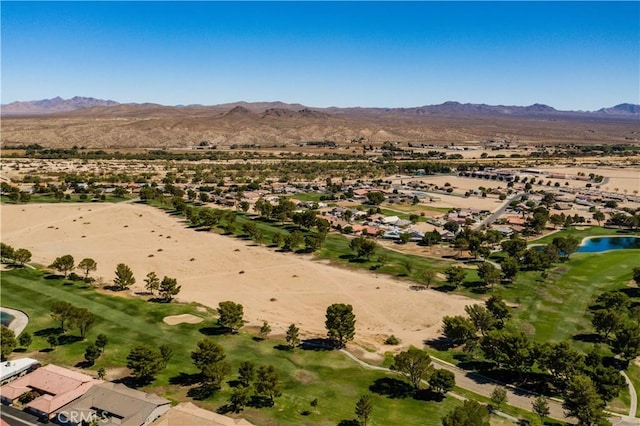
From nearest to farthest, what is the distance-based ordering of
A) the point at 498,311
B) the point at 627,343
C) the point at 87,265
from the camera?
the point at 627,343 → the point at 498,311 → the point at 87,265

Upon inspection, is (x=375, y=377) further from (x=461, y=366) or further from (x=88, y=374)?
(x=88, y=374)

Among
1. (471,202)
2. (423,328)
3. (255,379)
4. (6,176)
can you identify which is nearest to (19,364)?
(255,379)

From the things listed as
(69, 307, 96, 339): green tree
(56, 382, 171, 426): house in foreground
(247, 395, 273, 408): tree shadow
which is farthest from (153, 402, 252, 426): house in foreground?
(69, 307, 96, 339): green tree

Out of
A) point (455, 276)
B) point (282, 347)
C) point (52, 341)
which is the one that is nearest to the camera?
point (52, 341)

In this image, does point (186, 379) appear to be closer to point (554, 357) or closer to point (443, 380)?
point (443, 380)

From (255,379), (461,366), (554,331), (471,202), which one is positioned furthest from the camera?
Answer: (471,202)

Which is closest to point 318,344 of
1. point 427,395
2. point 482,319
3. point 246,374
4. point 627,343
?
point 246,374

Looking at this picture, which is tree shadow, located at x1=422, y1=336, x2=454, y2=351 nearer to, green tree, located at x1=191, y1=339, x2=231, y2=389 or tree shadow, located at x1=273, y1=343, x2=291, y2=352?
tree shadow, located at x1=273, y1=343, x2=291, y2=352
